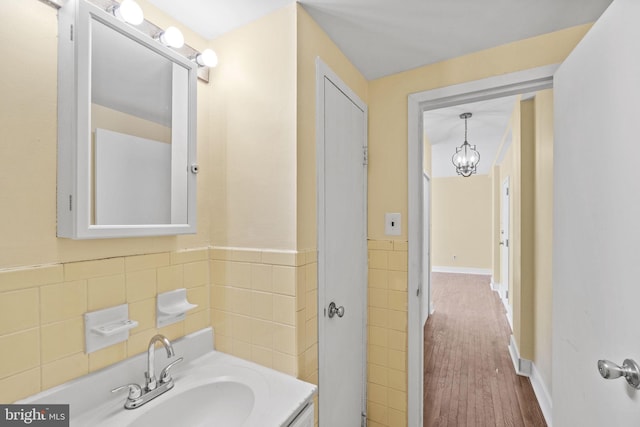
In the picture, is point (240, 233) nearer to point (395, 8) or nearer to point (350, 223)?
point (350, 223)

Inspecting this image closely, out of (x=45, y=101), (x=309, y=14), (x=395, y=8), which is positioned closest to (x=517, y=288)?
(x=395, y=8)

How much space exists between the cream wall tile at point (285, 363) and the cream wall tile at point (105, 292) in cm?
59

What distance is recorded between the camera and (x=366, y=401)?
67.4 inches

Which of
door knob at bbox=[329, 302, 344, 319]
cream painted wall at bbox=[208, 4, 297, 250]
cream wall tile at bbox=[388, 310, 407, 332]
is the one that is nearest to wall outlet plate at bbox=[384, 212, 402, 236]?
cream wall tile at bbox=[388, 310, 407, 332]

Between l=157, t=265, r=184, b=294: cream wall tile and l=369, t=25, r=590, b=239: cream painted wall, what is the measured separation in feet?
3.47

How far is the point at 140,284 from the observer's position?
1021mm

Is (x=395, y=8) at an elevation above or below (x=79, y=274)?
above

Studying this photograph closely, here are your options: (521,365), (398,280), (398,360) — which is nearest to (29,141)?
(398,280)

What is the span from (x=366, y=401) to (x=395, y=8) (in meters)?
2.03

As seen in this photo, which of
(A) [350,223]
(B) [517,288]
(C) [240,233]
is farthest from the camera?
(B) [517,288]

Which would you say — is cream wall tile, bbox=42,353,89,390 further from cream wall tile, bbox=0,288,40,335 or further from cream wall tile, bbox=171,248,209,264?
cream wall tile, bbox=171,248,209,264

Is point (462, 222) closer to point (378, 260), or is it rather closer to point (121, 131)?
point (378, 260)
